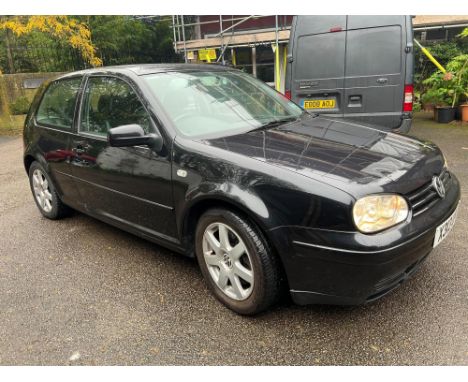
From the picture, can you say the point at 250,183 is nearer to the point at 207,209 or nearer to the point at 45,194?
the point at 207,209

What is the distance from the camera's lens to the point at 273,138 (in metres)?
2.73

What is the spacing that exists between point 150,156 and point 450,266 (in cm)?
229

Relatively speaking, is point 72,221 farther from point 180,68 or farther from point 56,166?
point 180,68

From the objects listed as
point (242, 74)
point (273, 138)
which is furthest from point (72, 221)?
point (273, 138)

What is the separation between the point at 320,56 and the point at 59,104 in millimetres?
3668

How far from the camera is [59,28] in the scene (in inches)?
425

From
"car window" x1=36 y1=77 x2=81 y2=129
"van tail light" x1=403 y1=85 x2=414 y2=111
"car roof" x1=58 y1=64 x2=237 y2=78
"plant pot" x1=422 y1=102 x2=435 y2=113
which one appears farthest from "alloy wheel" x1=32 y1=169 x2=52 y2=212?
"plant pot" x1=422 y1=102 x2=435 y2=113

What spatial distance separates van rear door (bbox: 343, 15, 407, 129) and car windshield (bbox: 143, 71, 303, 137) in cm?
255

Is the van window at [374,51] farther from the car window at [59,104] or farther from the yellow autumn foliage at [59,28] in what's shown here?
the yellow autumn foliage at [59,28]

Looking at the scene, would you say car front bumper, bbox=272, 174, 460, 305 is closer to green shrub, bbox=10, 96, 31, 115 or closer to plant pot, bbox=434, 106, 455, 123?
plant pot, bbox=434, 106, 455, 123

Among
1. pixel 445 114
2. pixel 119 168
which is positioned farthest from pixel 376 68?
pixel 445 114

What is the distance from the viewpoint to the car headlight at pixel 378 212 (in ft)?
6.74

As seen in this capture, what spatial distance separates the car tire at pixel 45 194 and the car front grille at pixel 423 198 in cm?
338

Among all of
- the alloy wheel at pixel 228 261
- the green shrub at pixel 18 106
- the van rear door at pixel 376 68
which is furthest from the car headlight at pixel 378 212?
the green shrub at pixel 18 106
